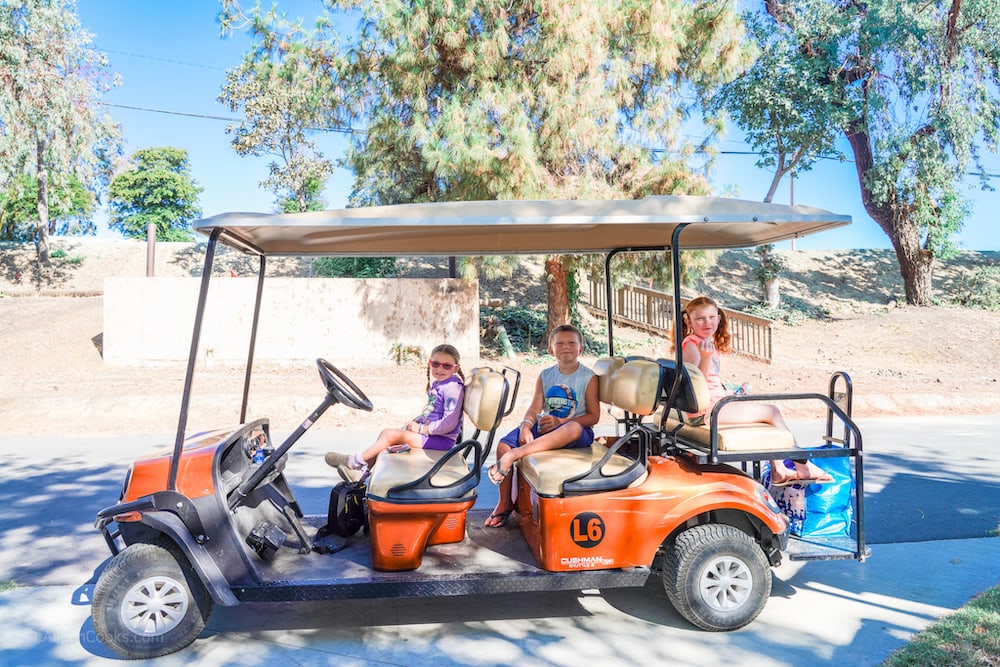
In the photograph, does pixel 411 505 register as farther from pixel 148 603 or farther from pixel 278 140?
pixel 278 140

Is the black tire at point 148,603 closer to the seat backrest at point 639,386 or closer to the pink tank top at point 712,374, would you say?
the seat backrest at point 639,386

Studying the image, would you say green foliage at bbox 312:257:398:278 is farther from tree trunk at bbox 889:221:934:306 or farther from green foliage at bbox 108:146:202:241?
green foliage at bbox 108:146:202:241

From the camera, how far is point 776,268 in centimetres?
2286

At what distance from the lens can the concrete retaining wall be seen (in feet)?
47.6

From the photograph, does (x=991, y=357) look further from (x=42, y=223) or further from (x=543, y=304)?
(x=42, y=223)

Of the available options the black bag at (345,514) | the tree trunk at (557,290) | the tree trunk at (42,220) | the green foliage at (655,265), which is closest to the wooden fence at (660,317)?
the tree trunk at (557,290)

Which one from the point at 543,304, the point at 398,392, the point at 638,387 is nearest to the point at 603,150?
the point at 398,392

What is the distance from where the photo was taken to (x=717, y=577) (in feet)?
11.7

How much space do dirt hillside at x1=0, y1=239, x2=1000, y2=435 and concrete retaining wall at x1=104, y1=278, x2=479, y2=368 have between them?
0.50 metres

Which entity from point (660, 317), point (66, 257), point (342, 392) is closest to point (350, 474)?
point (342, 392)

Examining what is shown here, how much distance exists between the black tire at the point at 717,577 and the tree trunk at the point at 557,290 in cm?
1057

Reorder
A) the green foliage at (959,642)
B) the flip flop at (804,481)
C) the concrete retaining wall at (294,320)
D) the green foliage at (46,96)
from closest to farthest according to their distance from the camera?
the green foliage at (959,642) < the flip flop at (804,481) < the concrete retaining wall at (294,320) < the green foliage at (46,96)

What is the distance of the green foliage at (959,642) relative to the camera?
312cm

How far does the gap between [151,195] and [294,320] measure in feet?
114
